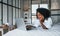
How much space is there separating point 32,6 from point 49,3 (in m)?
1.21

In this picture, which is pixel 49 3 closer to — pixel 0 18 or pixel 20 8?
pixel 20 8

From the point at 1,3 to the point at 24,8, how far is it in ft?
14.2

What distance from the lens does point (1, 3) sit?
493 centimetres

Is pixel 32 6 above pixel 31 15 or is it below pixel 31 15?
above

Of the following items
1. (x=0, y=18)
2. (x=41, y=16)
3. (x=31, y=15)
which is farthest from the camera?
(x=31, y=15)

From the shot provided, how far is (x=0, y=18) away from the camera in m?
4.82

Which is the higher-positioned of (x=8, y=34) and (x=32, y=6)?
(x=32, y=6)

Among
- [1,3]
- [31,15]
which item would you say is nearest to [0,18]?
[1,3]

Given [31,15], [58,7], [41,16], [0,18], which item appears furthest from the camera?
[31,15]

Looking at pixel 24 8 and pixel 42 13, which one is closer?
pixel 42 13

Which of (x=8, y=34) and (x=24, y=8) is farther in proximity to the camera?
(x=24, y=8)

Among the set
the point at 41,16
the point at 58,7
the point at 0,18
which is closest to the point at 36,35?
the point at 41,16

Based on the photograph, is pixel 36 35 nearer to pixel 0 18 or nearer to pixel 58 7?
pixel 0 18

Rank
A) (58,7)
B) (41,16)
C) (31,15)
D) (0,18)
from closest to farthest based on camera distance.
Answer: (41,16), (0,18), (58,7), (31,15)
